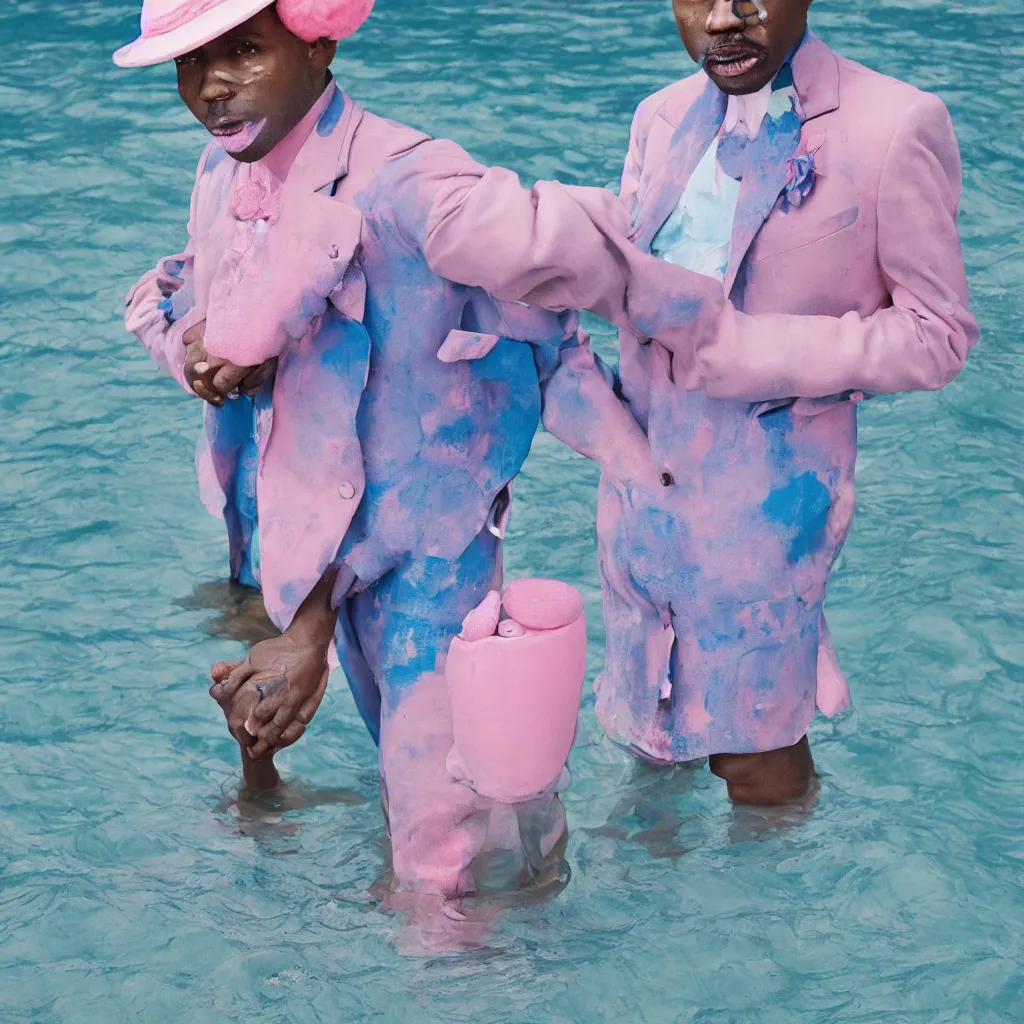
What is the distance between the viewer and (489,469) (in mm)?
2906

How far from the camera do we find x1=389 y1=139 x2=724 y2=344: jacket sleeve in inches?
97.8

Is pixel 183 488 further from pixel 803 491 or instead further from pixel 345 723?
pixel 803 491

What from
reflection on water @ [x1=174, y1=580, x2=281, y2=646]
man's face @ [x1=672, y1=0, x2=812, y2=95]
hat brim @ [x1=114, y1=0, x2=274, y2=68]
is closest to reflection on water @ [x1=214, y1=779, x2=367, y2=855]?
reflection on water @ [x1=174, y1=580, x2=281, y2=646]

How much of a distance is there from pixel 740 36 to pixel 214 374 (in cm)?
95

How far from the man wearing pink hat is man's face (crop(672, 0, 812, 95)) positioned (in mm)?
324

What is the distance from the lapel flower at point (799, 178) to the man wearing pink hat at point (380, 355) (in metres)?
0.22

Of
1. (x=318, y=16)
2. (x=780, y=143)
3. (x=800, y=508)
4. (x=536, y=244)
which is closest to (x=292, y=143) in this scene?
(x=318, y=16)

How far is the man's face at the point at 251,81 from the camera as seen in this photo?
2.62m

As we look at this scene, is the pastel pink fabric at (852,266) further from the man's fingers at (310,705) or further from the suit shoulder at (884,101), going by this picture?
the man's fingers at (310,705)

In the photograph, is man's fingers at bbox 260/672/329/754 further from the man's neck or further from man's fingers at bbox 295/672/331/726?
the man's neck

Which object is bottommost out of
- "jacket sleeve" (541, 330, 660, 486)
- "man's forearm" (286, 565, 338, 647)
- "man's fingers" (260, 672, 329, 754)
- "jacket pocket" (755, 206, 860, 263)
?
"man's fingers" (260, 672, 329, 754)

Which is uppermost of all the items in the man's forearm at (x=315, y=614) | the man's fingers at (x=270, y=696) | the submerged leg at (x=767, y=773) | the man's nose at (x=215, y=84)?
the man's nose at (x=215, y=84)

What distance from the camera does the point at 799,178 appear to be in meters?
2.72

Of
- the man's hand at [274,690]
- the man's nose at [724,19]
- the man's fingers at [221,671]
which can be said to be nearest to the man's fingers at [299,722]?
the man's hand at [274,690]
